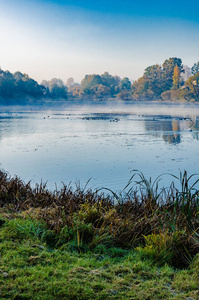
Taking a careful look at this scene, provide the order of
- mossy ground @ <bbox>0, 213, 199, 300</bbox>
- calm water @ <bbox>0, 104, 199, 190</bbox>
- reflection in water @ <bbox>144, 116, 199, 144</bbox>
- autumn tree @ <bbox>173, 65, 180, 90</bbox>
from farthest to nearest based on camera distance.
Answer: autumn tree @ <bbox>173, 65, 180, 90</bbox>
reflection in water @ <bbox>144, 116, 199, 144</bbox>
calm water @ <bbox>0, 104, 199, 190</bbox>
mossy ground @ <bbox>0, 213, 199, 300</bbox>

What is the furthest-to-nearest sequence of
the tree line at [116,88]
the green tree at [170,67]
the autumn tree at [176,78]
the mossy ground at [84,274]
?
the green tree at [170,67], the autumn tree at [176,78], the tree line at [116,88], the mossy ground at [84,274]

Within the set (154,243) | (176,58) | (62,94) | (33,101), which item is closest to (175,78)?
(176,58)

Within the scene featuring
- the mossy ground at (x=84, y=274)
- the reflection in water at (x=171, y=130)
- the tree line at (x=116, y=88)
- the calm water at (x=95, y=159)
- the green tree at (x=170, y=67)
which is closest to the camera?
the mossy ground at (x=84, y=274)

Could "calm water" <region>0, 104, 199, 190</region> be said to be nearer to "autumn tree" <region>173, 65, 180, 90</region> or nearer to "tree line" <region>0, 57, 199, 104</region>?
"tree line" <region>0, 57, 199, 104</region>

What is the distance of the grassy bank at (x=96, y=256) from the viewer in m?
2.88

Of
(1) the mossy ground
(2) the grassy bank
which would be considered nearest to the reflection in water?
(2) the grassy bank

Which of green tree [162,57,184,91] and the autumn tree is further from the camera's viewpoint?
green tree [162,57,184,91]

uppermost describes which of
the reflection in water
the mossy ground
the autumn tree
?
the autumn tree

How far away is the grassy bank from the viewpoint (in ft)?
9.45

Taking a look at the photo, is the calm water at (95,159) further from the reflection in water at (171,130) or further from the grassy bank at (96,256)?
the grassy bank at (96,256)

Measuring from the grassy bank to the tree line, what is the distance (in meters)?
71.5

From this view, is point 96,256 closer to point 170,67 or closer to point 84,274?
point 84,274

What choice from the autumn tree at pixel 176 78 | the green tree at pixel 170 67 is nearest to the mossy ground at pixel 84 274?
the autumn tree at pixel 176 78

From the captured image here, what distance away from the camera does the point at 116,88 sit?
112 meters
